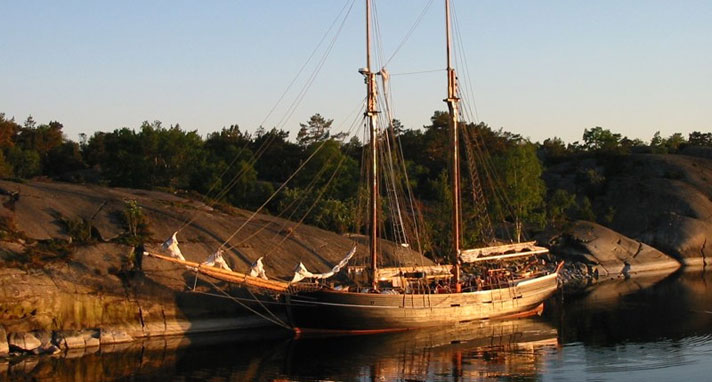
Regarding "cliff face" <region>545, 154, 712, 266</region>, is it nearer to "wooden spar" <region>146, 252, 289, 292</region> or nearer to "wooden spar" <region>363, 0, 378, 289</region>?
"wooden spar" <region>363, 0, 378, 289</region>

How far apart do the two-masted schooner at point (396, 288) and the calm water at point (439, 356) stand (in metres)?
1.02

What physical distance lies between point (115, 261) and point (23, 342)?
7558mm

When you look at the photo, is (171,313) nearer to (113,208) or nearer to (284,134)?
(113,208)

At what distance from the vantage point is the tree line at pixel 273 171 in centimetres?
7362

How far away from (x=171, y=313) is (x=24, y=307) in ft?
24.4

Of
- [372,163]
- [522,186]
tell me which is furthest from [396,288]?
[522,186]

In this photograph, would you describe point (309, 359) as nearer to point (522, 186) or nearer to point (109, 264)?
point (109, 264)

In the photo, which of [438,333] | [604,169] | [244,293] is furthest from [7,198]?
[604,169]

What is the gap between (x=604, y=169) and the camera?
112875 mm

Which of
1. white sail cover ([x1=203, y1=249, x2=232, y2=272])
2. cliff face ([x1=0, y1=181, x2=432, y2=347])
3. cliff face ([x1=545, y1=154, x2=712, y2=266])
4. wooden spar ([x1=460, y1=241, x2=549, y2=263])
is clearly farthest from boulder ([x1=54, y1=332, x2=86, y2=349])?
cliff face ([x1=545, y1=154, x2=712, y2=266])

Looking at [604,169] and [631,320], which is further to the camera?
[604,169]

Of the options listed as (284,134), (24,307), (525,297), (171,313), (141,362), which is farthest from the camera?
(284,134)

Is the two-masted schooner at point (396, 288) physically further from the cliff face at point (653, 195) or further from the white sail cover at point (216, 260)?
the cliff face at point (653, 195)

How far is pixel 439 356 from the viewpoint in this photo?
40.3 m
